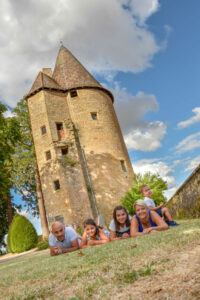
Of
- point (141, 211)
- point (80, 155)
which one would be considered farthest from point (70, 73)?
point (141, 211)

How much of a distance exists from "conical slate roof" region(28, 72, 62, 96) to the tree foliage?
7.57 ft

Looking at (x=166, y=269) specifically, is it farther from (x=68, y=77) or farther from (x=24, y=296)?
(x=68, y=77)

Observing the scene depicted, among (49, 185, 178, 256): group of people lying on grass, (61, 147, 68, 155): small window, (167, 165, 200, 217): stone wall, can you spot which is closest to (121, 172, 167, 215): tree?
(61, 147, 68, 155): small window

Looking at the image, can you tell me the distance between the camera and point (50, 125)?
22.4m

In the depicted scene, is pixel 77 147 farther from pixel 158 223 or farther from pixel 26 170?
pixel 158 223

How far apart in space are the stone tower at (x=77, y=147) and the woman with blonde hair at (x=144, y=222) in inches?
560

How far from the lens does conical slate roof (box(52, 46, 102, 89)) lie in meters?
25.1

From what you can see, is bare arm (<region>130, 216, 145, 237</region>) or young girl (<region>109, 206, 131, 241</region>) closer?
bare arm (<region>130, 216, 145, 237</region>)

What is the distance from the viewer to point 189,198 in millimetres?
8047

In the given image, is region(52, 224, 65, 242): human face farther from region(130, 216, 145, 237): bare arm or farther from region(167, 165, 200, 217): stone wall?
region(167, 165, 200, 217): stone wall

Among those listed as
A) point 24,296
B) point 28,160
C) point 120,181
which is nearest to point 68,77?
point 28,160

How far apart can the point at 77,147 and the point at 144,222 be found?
1764cm

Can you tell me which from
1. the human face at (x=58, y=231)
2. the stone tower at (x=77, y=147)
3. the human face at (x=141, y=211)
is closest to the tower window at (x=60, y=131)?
the stone tower at (x=77, y=147)

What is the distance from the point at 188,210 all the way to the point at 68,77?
20646 mm
